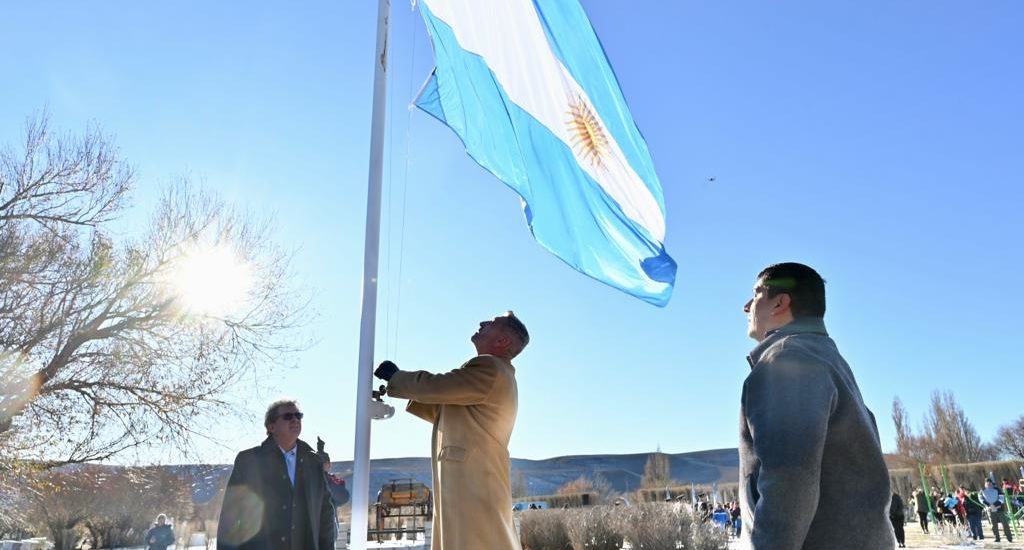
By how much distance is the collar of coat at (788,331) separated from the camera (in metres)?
2.35

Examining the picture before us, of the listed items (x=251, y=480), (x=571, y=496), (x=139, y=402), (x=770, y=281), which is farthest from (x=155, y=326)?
(x=571, y=496)

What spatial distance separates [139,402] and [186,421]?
3.92 ft

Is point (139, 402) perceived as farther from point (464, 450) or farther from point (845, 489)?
point (845, 489)

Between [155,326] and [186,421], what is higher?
[155,326]

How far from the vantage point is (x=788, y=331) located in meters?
2.37

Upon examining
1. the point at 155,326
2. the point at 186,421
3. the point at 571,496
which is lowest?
the point at 571,496

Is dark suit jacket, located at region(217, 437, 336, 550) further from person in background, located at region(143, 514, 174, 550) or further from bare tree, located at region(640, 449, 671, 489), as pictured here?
bare tree, located at region(640, 449, 671, 489)

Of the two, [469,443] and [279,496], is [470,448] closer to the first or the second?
[469,443]

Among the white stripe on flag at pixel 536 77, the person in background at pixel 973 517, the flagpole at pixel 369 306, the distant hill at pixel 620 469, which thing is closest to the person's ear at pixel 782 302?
the flagpole at pixel 369 306

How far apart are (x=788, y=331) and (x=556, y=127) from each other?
287 centimetres

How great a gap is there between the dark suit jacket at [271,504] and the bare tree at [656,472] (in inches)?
3149

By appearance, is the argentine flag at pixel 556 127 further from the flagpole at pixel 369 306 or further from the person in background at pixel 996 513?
the person in background at pixel 996 513

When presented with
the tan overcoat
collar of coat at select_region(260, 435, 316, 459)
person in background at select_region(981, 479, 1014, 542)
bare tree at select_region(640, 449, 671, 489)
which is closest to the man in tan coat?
the tan overcoat

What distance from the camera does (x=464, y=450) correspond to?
3.70 metres
